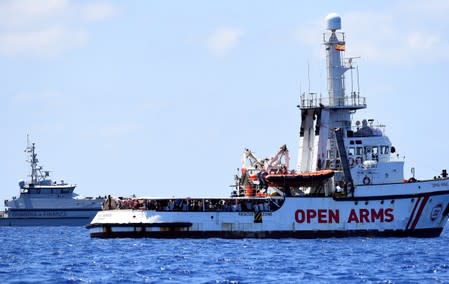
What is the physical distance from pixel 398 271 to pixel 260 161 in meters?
30.0

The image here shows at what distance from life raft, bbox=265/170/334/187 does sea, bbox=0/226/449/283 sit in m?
3.72

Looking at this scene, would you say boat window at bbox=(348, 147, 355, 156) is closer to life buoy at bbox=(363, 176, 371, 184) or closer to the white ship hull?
life buoy at bbox=(363, 176, 371, 184)

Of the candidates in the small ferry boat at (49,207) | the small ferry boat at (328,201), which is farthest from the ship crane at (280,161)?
the small ferry boat at (49,207)

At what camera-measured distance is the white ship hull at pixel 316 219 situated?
77.6 m

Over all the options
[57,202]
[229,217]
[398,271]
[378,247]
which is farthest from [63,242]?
[57,202]

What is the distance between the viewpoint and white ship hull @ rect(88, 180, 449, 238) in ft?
254

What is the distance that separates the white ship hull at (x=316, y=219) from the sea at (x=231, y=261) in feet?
4.22

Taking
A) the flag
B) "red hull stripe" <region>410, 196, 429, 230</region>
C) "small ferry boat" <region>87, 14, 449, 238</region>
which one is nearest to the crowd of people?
"small ferry boat" <region>87, 14, 449, 238</region>

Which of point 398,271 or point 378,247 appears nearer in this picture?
point 398,271

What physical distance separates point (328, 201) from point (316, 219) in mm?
1339

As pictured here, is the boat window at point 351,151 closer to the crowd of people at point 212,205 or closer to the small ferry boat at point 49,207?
the crowd of people at point 212,205

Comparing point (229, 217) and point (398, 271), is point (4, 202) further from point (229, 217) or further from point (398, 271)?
point (398, 271)

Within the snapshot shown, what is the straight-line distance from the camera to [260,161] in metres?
83.5

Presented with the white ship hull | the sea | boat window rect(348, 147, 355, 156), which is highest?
boat window rect(348, 147, 355, 156)
